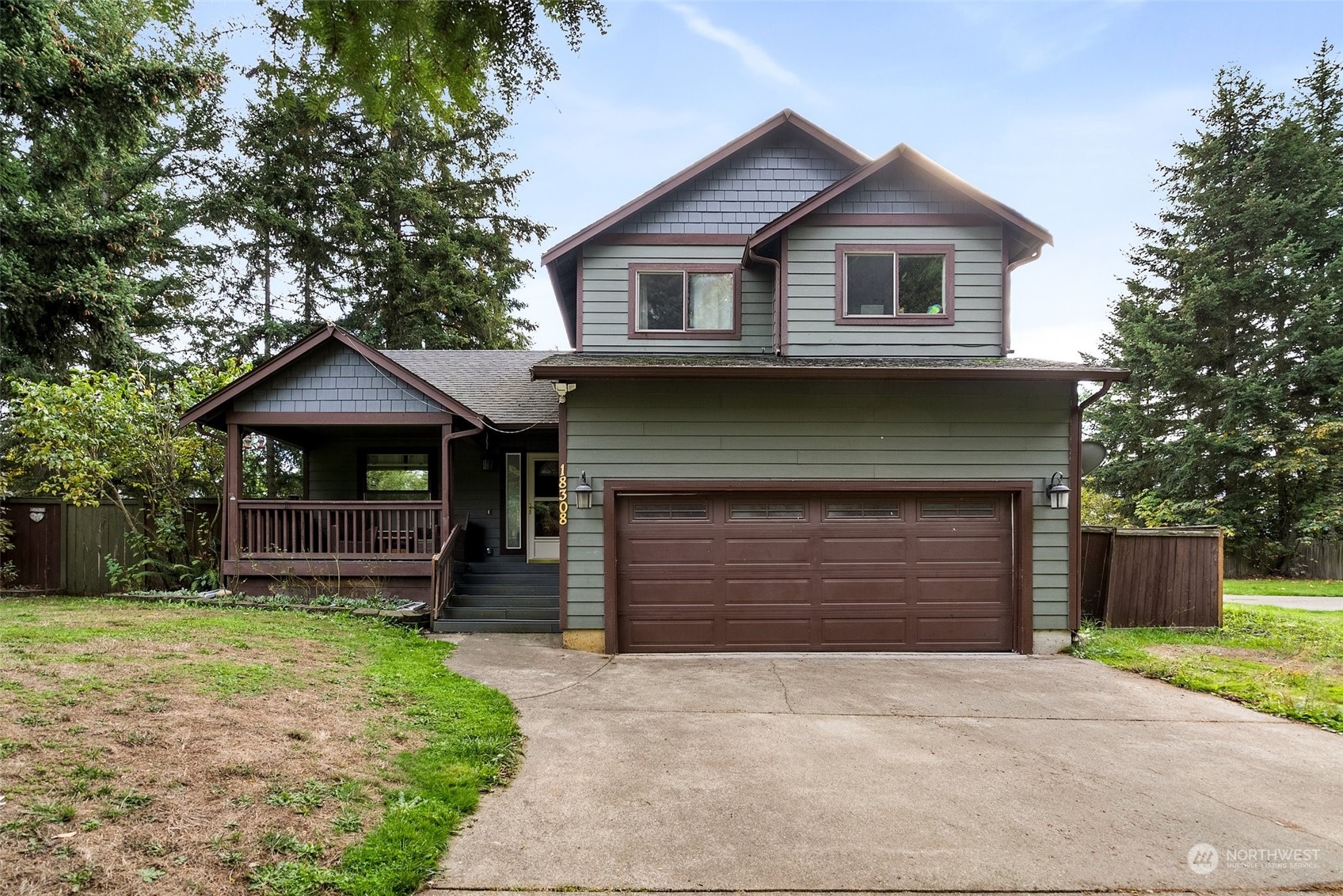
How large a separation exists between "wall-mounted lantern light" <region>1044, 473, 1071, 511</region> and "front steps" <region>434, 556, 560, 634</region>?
6583 millimetres

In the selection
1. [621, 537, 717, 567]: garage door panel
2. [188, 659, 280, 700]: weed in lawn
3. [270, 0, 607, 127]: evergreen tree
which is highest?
[270, 0, 607, 127]: evergreen tree

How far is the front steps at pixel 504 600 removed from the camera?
8.63 metres

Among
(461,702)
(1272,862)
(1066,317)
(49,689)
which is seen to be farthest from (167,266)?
(1066,317)

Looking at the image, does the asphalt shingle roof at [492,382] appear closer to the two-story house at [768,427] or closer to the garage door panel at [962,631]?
the two-story house at [768,427]

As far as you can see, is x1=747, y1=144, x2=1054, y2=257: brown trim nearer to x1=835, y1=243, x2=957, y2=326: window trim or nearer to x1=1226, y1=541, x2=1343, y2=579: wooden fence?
x1=835, y1=243, x2=957, y2=326: window trim

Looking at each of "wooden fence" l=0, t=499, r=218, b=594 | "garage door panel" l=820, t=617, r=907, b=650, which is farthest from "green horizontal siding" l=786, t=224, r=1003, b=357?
"wooden fence" l=0, t=499, r=218, b=594

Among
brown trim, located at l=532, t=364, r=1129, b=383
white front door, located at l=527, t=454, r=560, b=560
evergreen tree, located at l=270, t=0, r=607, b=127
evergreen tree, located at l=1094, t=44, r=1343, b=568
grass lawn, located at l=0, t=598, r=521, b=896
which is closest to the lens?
evergreen tree, located at l=270, t=0, r=607, b=127

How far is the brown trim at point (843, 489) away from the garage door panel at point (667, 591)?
261mm

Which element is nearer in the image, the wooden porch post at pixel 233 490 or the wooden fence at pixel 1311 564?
the wooden porch post at pixel 233 490

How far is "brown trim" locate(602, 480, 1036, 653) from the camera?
25.3 ft

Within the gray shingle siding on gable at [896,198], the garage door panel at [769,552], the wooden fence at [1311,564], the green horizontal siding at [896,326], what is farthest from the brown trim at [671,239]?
the wooden fence at [1311,564]

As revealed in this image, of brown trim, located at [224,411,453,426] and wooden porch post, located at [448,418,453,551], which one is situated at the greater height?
brown trim, located at [224,411,453,426]

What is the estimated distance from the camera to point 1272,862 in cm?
313

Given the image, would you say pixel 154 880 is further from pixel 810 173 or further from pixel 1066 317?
pixel 1066 317
